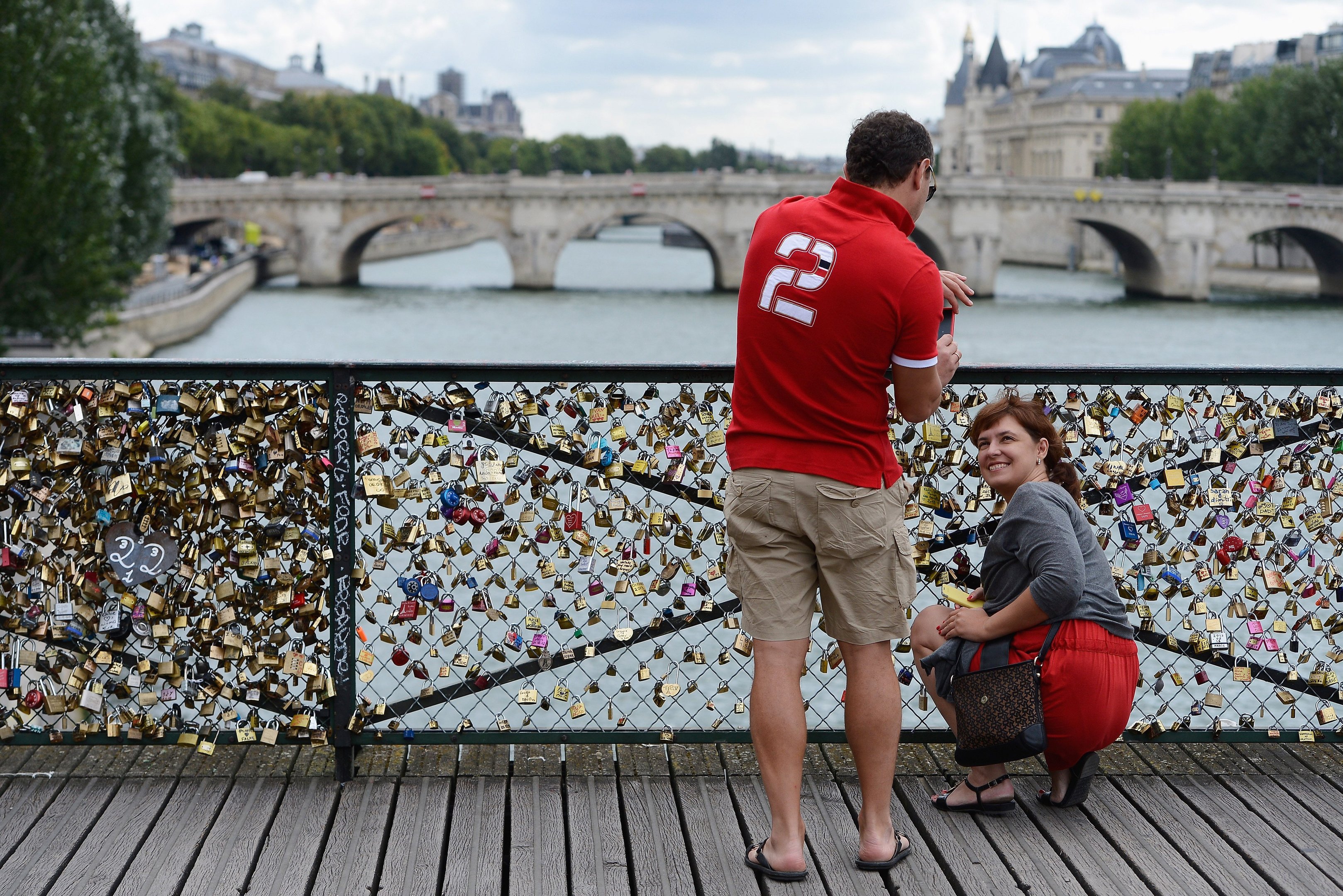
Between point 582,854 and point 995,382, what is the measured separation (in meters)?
1.31

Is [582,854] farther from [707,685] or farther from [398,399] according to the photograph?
[707,685]

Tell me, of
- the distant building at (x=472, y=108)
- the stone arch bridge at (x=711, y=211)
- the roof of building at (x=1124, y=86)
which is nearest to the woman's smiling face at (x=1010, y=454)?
the stone arch bridge at (x=711, y=211)

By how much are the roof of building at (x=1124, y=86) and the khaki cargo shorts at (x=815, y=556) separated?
263 feet

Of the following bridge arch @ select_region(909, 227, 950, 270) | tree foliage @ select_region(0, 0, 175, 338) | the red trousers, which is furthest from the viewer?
bridge arch @ select_region(909, 227, 950, 270)

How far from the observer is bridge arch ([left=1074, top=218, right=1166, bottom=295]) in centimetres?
4047

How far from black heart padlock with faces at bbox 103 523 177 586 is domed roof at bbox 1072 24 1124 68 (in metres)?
89.8

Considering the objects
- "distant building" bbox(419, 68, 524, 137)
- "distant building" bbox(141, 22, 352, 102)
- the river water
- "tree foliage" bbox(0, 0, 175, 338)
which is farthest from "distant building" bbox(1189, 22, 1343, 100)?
"distant building" bbox(419, 68, 524, 137)

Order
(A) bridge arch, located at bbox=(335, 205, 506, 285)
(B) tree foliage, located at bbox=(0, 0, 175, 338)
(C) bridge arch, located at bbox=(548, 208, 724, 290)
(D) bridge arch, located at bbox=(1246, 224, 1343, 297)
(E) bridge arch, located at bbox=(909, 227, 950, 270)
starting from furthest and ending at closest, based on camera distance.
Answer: (E) bridge arch, located at bbox=(909, 227, 950, 270)
(A) bridge arch, located at bbox=(335, 205, 506, 285)
(C) bridge arch, located at bbox=(548, 208, 724, 290)
(D) bridge arch, located at bbox=(1246, 224, 1343, 297)
(B) tree foliage, located at bbox=(0, 0, 175, 338)

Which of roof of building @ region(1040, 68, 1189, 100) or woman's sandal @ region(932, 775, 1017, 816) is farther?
roof of building @ region(1040, 68, 1189, 100)

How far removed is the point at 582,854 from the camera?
2.76m

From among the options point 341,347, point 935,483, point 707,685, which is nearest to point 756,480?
point 935,483

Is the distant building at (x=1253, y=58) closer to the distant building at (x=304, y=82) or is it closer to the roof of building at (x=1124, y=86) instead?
the roof of building at (x=1124, y=86)

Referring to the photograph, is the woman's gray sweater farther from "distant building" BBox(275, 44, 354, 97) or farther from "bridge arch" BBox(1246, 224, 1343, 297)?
"distant building" BBox(275, 44, 354, 97)

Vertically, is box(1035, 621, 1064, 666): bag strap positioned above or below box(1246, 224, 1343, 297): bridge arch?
above
